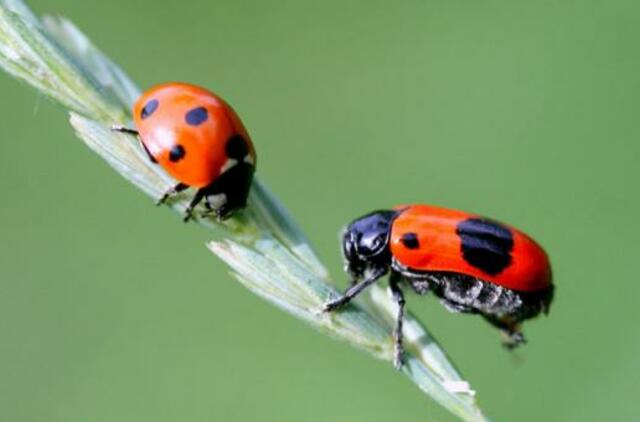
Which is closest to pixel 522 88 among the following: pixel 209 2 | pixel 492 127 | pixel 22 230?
pixel 492 127

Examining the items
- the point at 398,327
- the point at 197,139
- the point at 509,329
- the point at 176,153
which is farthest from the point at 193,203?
the point at 509,329

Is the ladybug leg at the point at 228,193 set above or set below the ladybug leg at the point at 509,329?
above

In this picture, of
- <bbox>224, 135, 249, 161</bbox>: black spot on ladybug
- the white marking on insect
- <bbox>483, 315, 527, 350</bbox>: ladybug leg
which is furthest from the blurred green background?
the white marking on insect

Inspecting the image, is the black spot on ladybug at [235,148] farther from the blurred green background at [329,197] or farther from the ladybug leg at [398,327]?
the blurred green background at [329,197]

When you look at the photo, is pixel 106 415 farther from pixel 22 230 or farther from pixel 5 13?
pixel 5 13

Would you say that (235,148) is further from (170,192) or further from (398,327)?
(398,327)

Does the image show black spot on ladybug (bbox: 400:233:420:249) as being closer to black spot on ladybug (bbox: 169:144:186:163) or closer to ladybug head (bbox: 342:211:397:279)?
ladybug head (bbox: 342:211:397:279)

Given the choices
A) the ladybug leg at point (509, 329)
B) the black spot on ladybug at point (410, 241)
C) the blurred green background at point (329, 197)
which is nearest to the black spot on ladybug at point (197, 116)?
the black spot on ladybug at point (410, 241)
